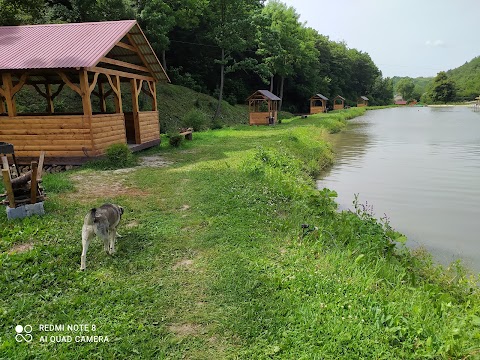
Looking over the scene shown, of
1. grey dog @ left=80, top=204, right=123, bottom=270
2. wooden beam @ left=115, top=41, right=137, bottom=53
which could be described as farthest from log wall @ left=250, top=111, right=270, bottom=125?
grey dog @ left=80, top=204, right=123, bottom=270

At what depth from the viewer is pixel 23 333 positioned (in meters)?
3.13

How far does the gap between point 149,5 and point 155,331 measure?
88.2 ft

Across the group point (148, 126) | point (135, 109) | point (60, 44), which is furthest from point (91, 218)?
point (148, 126)

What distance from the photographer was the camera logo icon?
9.96 feet

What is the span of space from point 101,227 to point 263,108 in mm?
26222

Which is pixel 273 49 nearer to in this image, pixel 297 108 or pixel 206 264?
pixel 297 108

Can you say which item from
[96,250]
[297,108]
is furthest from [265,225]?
[297,108]

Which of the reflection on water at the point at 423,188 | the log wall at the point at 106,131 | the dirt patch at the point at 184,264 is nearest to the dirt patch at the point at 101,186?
the log wall at the point at 106,131

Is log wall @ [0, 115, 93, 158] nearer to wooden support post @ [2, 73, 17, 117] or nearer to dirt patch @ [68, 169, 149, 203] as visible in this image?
wooden support post @ [2, 73, 17, 117]

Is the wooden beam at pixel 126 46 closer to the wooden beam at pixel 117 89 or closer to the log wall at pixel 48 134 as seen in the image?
the wooden beam at pixel 117 89

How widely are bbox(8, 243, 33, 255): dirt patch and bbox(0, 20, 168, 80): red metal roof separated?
6.09 m

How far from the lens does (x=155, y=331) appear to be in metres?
3.14

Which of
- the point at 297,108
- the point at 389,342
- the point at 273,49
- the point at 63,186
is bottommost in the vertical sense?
the point at 389,342

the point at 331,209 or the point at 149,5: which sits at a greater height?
the point at 149,5
